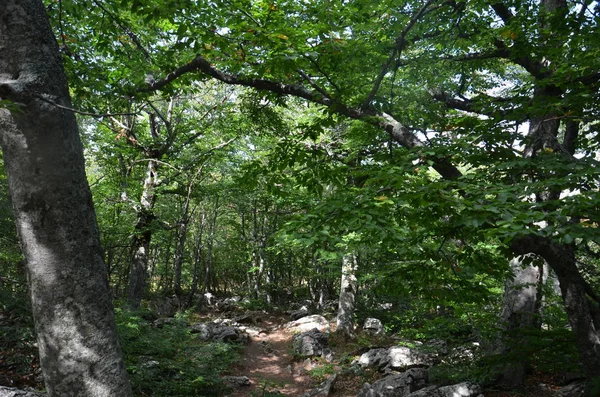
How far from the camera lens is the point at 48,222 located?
1.84 metres

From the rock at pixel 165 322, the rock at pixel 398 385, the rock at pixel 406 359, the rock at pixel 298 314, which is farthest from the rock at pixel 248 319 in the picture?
the rock at pixel 398 385

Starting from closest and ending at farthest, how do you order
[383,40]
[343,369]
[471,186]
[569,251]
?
[471,186] → [569,251] → [383,40] → [343,369]

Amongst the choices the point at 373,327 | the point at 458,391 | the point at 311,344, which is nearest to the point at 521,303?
the point at 458,391

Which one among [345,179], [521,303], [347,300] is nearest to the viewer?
[345,179]

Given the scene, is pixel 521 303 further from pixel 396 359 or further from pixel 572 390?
pixel 396 359

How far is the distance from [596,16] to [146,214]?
11224 millimetres

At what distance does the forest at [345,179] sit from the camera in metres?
1.87

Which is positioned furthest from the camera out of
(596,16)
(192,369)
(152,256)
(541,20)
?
(152,256)

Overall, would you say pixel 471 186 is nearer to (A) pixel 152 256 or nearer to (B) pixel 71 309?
(B) pixel 71 309

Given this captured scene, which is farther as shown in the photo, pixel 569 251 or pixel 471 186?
pixel 569 251

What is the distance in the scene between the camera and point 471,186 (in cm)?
321

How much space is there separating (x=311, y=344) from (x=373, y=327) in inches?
151

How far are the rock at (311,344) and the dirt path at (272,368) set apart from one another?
1.39 ft

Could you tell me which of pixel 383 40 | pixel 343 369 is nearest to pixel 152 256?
pixel 343 369
